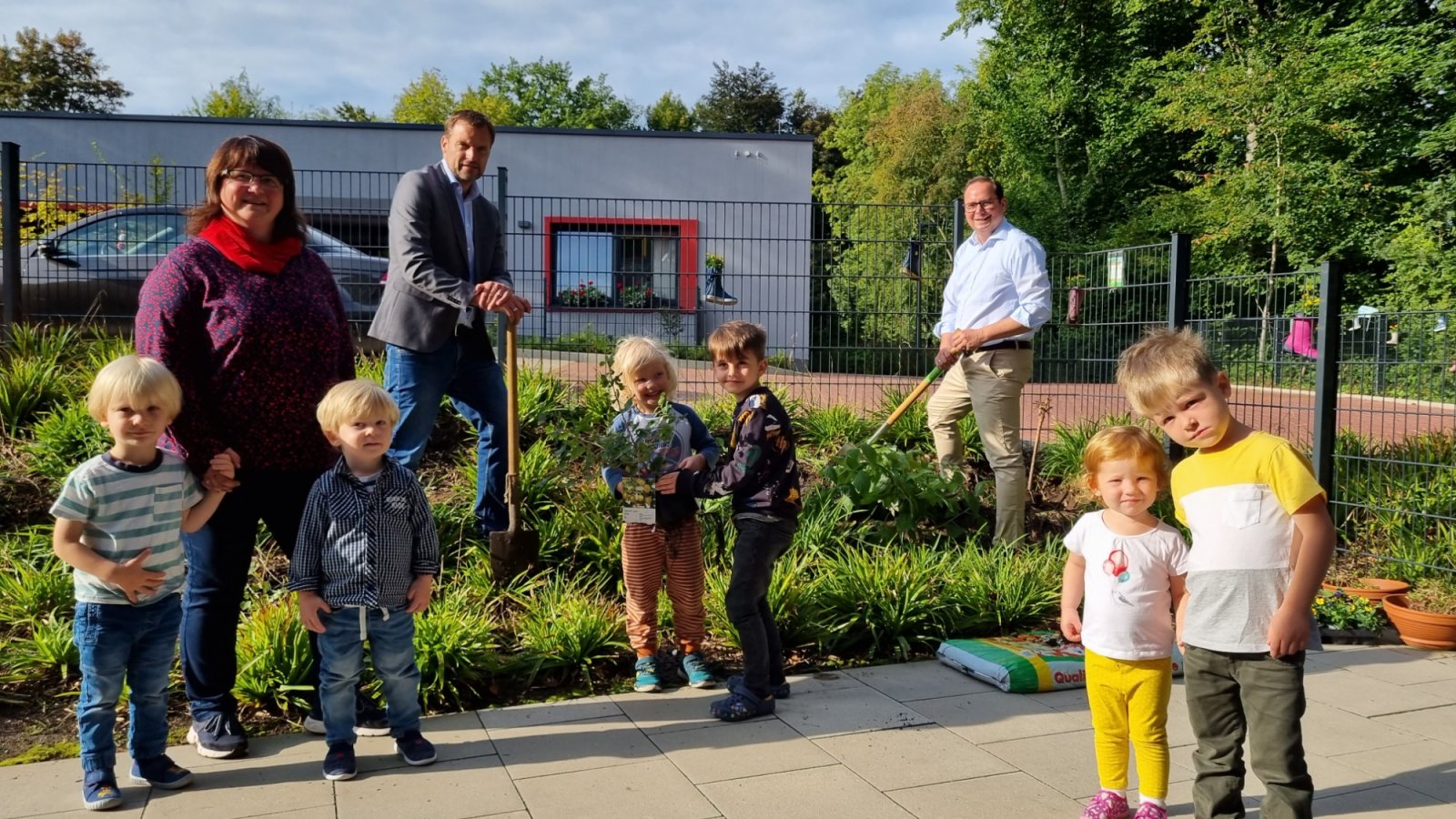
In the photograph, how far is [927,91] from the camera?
31.3 meters

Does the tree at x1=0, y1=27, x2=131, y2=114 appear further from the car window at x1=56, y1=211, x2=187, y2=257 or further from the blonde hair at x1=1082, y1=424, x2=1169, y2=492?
the blonde hair at x1=1082, y1=424, x2=1169, y2=492

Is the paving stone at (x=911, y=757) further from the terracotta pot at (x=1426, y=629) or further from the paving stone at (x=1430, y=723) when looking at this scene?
the terracotta pot at (x=1426, y=629)

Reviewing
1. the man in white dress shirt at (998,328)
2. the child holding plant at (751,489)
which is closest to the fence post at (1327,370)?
the man in white dress shirt at (998,328)

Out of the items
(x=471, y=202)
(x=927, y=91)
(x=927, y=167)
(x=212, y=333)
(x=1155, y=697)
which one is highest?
(x=927, y=91)

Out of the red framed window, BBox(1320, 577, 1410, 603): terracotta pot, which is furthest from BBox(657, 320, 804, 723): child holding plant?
the red framed window

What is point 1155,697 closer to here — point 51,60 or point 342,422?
point 342,422

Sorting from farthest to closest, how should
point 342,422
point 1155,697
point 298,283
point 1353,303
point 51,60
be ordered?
point 51,60, point 1353,303, point 298,283, point 342,422, point 1155,697

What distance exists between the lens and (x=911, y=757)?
341cm

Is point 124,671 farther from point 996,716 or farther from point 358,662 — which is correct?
point 996,716

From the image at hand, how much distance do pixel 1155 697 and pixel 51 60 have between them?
131 feet

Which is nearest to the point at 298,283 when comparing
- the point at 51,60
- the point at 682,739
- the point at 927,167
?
the point at 682,739

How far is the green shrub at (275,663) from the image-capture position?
12.2ft

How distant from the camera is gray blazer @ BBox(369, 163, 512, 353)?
14.5 feet

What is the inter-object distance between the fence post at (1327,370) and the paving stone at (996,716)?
299 centimetres
